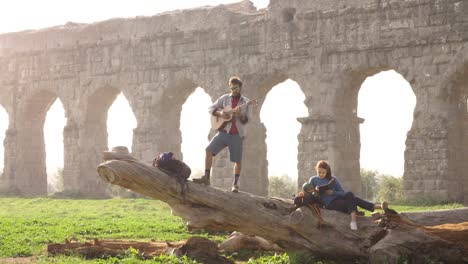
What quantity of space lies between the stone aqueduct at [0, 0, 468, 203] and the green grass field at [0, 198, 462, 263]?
2578 millimetres

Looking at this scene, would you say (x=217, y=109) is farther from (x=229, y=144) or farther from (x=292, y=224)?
(x=292, y=224)

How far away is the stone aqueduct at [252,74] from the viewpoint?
64.3 feet

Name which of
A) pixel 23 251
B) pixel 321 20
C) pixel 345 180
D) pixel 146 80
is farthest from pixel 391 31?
pixel 23 251

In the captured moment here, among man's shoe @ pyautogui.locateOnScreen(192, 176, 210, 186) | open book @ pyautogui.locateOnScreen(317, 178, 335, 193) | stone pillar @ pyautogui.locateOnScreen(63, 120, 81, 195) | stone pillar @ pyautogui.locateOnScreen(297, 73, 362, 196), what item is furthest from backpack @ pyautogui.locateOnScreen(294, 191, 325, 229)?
stone pillar @ pyautogui.locateOnScreen(63, 120, 81, 195)

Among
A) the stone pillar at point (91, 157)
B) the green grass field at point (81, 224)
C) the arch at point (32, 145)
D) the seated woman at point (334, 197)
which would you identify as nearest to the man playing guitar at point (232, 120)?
the seated woman at point (334, 197)

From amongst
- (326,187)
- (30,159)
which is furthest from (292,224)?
(30,159)

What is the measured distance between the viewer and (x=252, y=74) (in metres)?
22.4

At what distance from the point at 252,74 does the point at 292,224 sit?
13.0 metres

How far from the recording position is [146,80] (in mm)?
24688

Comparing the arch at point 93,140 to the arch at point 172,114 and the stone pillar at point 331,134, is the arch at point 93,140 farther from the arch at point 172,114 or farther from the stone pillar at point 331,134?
the stone pillar at point 331,134

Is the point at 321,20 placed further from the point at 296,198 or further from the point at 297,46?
the point at 296,198

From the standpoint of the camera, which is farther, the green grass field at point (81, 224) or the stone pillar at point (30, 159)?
the stone pillar at point (30, 159)

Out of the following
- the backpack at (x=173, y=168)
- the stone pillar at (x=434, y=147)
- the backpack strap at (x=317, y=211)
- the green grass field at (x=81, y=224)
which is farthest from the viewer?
the stone pillar at (x=434, y=147)

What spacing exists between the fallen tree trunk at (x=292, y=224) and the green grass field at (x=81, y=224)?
22.2 inches
